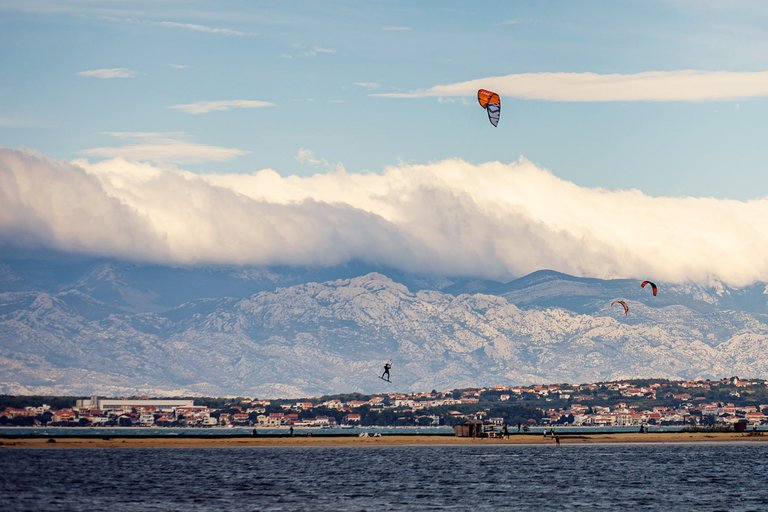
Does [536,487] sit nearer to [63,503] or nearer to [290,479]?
[290,479]

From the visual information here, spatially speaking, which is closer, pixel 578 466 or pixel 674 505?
pixel 674 505

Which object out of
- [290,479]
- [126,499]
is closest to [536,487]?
[290,479]

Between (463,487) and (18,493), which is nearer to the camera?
(18,493)

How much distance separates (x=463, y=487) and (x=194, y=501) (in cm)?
3018

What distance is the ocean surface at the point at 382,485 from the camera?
131750 mm

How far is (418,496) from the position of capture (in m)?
140

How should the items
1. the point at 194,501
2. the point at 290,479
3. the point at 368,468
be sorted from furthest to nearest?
the point at 368,468, the point at 290,479, the point at 194,501

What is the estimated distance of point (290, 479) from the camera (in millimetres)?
163125

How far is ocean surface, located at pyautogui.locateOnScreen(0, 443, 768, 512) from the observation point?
432 feet

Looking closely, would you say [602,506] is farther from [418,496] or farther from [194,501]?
[194,501]

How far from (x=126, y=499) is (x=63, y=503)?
7.10m

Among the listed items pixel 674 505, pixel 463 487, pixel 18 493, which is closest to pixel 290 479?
pixel 463 487

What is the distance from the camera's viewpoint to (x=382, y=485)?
154 m

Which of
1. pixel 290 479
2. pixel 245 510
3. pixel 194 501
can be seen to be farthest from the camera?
pixel 290 479
